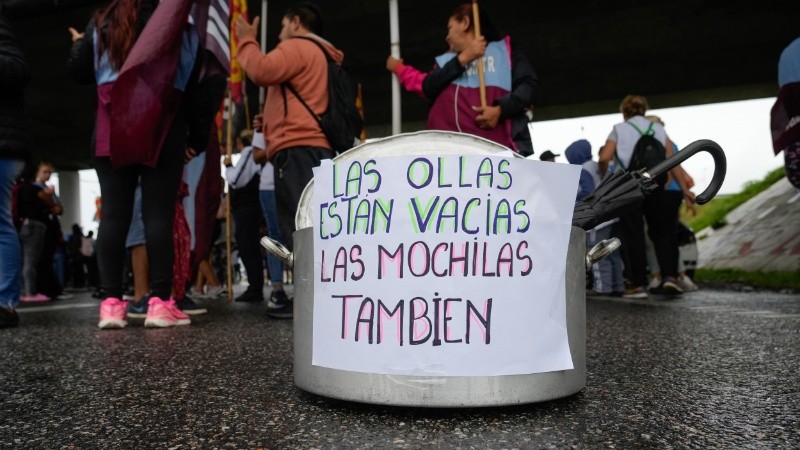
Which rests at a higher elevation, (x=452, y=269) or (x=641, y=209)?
(x=641, y=209)

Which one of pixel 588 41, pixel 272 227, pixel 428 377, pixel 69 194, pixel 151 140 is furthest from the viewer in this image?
pixel 69 194

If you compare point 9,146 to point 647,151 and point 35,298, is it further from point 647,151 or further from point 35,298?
point 35,298

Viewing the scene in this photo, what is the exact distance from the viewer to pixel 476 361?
4.31 feet

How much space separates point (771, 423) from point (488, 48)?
2.39 meters

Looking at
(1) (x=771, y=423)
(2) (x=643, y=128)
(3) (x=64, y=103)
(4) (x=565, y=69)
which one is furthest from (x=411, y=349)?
(3) (x=64, y=103)

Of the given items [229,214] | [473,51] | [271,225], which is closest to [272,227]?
[271,225]

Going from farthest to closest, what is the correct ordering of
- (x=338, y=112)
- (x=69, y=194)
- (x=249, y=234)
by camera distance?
(x=69, y=194) < (x=249, y=234) < (x=338, y=112)

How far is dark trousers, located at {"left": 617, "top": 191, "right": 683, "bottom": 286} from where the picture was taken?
5375 mm

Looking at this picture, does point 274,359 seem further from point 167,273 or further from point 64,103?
point 64,103

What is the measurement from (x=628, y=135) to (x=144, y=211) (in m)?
3.96

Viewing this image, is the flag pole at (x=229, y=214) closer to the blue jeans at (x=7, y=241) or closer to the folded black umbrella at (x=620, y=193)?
the blue jeans at (x=7, y=241)

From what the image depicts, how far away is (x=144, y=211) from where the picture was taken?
3051 millimetres

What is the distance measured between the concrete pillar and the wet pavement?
80.6ft

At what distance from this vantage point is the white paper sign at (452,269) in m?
1.33
